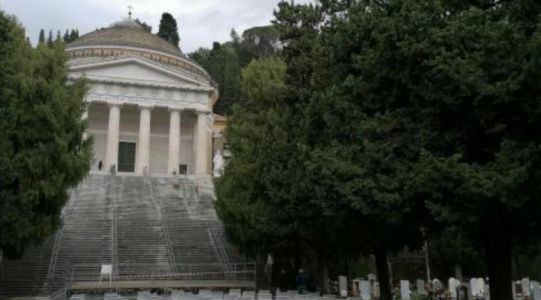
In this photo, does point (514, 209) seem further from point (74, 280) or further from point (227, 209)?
point (74, 280)

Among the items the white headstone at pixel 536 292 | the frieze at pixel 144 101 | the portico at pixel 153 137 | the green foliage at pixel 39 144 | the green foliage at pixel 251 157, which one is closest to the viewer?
the green foliage at pixel 39 144

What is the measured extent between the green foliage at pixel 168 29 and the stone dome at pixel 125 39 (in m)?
23.8

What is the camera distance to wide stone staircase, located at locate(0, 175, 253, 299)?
22141 millimetres

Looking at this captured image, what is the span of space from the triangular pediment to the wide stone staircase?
1348 centimetres

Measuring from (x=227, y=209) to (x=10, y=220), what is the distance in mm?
8782

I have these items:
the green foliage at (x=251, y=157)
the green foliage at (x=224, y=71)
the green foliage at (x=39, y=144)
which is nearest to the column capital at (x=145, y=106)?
the green foliage at (x=224, y=71)

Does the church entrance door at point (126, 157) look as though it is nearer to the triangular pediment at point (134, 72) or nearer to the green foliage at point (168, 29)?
the triangular pediment at point (134, 72)

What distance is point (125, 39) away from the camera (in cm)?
5194

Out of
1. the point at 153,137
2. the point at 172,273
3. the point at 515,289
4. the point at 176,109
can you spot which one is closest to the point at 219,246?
the point at 172,273

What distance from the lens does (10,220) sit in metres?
15.0

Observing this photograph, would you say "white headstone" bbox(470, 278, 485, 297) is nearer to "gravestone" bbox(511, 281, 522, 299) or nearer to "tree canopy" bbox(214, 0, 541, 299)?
"gravestone" bbox(511, 281, 522, 299)

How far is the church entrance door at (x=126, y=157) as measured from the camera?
157ft

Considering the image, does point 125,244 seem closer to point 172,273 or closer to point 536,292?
point 172,273

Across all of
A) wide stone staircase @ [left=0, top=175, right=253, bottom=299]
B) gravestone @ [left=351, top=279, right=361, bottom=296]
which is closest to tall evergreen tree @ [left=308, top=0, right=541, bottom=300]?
gravestone @ [left=351, top=279, right=361, bottom=296]
